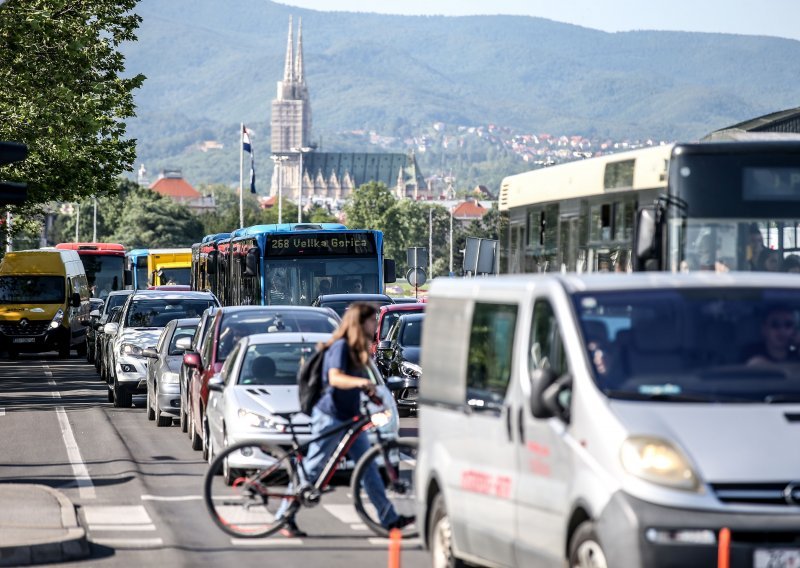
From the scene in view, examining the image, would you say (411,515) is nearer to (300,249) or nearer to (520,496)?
(520,496)

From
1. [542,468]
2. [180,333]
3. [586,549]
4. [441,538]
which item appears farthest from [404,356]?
[586,549]

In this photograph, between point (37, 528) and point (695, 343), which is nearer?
point (695, 343)

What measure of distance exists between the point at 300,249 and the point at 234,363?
16.5m

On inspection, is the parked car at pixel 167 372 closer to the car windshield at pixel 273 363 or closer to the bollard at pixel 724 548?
the car windshield at pixel 273 363

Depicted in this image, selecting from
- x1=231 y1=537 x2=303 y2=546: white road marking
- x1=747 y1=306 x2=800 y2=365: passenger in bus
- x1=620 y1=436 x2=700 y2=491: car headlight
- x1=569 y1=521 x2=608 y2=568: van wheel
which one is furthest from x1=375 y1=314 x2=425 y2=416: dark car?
x1=620 y1=436 x2=700 y2=491: car headlight

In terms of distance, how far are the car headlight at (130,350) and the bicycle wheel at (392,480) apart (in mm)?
15390

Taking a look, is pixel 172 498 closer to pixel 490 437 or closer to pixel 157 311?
pixel 490 437

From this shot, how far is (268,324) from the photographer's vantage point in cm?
1845

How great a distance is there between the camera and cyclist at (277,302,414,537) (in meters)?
11.2

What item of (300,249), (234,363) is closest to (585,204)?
(234,363)

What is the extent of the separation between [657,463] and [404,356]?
17158mm

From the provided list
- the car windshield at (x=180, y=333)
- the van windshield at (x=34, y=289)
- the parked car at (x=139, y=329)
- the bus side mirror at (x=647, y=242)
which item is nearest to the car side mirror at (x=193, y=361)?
the car windshield at (x=180, y=333)

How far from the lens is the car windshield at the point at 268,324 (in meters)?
17.9

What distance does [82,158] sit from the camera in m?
38.0
